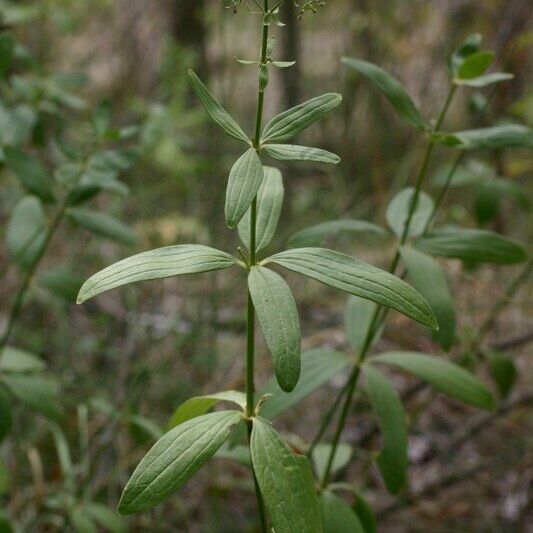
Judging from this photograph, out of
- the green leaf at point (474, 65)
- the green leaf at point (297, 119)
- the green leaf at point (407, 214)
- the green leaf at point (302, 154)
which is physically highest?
the green leaf at point (474, 65)

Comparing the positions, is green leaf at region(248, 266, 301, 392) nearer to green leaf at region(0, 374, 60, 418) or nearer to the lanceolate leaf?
the lanceolate leaf

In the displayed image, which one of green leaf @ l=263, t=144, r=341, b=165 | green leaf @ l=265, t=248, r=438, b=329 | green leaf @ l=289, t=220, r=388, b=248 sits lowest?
green leaf @ l=289, t=220, r=388, b=248

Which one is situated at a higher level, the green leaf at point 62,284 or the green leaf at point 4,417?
the green leaf at point 62,284

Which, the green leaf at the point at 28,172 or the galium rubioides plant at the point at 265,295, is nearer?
the galium rubioides plant at the point at 265,295

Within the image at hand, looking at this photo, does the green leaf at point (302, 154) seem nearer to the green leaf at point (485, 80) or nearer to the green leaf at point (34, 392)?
the green leaf at point (485, 80)

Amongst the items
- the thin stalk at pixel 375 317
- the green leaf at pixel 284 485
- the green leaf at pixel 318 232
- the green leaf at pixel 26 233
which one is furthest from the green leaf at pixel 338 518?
the green leaf at pixel 26 233

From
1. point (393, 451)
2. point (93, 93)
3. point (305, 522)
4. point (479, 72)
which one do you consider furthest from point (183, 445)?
point (93, 93)

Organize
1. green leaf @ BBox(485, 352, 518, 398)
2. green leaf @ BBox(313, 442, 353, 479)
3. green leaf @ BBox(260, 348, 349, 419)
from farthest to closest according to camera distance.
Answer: green leaf @ BBox(485, 352, 518, 398) → green leaf @ BBox(313, 442, 353, 479) → green leaf @ BBox(260, 348, 349, 419)

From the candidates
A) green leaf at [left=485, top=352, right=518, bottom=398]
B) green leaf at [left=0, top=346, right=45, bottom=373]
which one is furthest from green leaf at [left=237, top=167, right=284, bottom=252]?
green leaf at [left=485, top=352, right=518, bottom=398]
